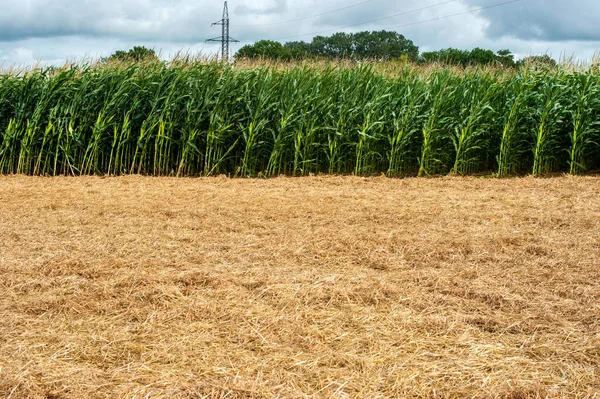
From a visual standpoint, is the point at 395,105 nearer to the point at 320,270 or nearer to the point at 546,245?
the point at 546,245

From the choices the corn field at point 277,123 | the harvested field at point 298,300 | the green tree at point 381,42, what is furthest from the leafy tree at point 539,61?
the green tree at point 381,42

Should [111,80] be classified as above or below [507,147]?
above

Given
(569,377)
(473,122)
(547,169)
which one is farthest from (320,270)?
(547,169)

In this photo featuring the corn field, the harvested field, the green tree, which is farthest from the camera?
the green tree

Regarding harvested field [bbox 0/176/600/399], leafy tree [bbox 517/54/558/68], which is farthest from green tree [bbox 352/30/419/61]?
harvested field [bbox 0/176/600/399]

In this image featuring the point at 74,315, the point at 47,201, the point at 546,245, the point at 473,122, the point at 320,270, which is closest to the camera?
Result: the point at 74,315

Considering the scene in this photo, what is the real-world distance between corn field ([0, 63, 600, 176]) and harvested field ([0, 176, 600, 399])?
324cm

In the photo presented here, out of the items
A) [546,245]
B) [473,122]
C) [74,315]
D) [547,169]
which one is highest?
[473,122]

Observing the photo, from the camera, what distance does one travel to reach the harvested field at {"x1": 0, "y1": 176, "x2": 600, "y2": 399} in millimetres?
3250

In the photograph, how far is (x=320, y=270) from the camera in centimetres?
512

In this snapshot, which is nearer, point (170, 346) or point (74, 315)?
point (170, 346)

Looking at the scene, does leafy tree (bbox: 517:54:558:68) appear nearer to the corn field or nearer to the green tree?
the corn field

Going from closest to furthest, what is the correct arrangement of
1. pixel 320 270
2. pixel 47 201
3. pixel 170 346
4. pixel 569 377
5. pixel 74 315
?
pixel 569 377
pixel 170 346
pixel 74 315
pixel 320 270
pixel 47 201

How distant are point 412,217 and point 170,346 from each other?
13.7 feet
